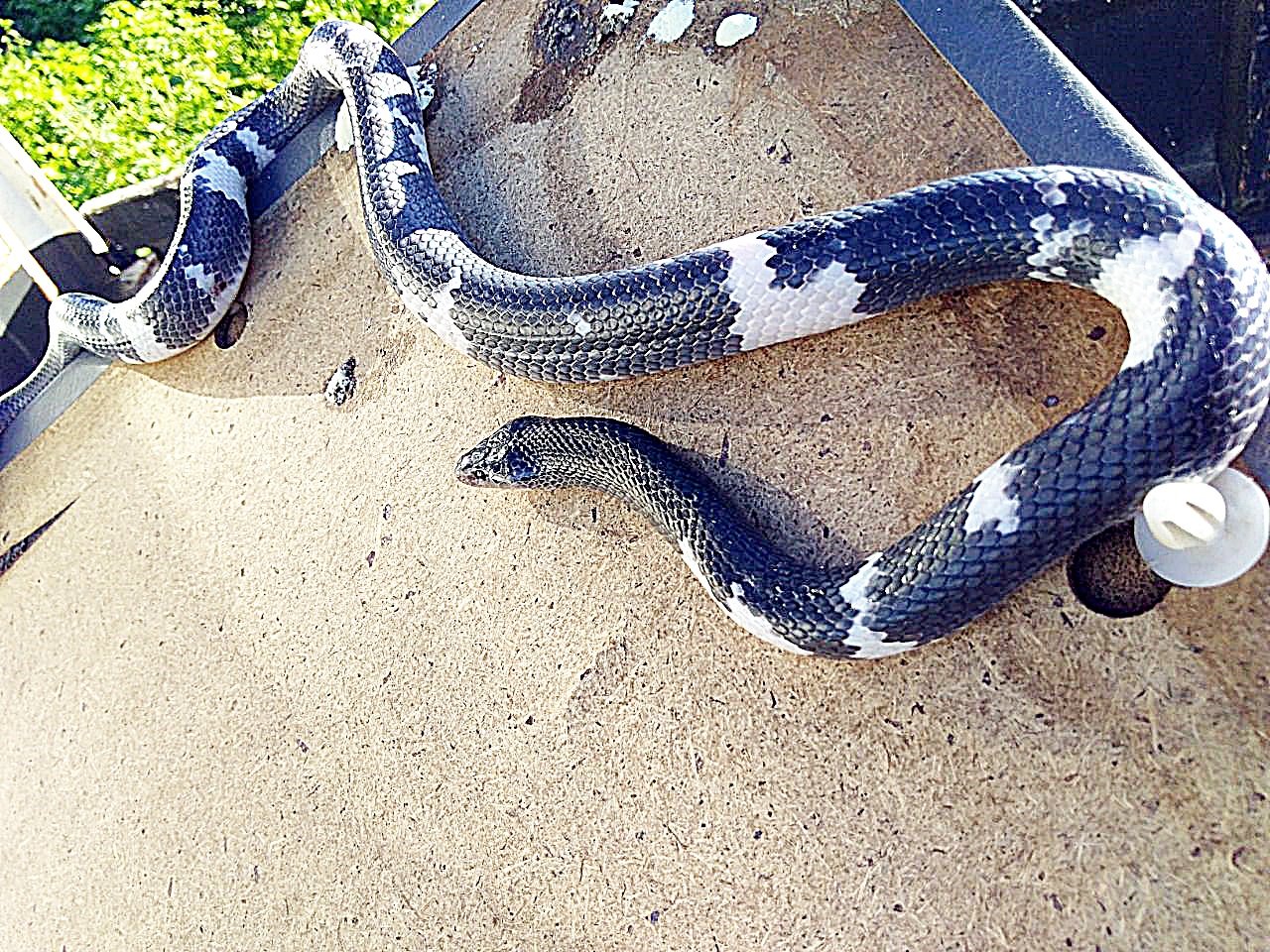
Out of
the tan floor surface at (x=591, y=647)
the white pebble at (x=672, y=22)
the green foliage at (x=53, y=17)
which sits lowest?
the tan floor surface at (x=591, y=647)

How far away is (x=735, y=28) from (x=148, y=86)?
243cm

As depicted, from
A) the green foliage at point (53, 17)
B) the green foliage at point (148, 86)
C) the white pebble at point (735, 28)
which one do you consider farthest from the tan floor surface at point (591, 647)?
the green foliage at point (53, 17)

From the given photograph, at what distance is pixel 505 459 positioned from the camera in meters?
1.71

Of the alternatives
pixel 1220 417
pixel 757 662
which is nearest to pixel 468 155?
pixel 757 662

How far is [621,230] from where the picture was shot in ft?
5.83

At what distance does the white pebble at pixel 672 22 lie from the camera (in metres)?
1.85

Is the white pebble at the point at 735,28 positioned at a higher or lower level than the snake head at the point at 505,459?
higher

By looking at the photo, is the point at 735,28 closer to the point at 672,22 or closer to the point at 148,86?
the point at 672,22

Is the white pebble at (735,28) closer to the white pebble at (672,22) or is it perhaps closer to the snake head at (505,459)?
the white pebble at (672,22)

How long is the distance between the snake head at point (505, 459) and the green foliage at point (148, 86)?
6.85ft

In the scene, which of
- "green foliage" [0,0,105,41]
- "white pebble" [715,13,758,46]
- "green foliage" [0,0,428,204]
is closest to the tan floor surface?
"white pebble" [715,13,758,46]

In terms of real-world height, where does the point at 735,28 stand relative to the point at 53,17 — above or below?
below

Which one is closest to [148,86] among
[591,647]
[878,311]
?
[591,647]

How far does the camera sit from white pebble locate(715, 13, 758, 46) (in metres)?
1.77
